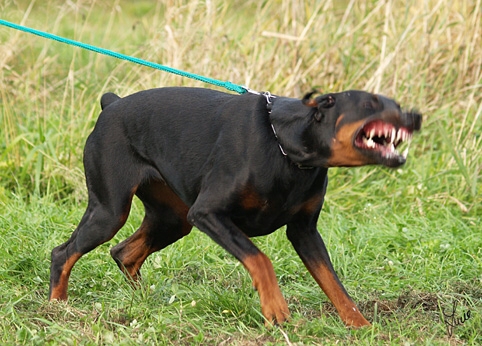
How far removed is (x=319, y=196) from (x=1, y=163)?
3044 millimetres

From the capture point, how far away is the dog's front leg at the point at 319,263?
3.88 meters

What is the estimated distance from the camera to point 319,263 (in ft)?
13.1

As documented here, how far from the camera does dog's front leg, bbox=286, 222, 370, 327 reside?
3877 mm

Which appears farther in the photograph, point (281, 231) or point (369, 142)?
point (281, 231)

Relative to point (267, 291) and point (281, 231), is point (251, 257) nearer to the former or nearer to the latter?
point (267, 291)

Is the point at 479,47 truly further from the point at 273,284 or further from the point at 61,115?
the point at 273,284

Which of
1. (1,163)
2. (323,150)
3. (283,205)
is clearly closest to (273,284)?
(283,205)

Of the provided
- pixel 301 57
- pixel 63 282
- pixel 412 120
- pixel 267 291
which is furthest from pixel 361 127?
pixel 301 57

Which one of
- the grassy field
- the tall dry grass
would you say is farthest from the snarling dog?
the tall dry grass

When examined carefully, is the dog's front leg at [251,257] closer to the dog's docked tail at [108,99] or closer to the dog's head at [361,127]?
the dog's head at [361,127]

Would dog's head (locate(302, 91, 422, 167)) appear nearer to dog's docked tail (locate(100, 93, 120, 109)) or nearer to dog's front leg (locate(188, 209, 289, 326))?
dog's front leg (locate(188, 209, 289, 326))

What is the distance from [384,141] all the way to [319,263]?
2.53 ft

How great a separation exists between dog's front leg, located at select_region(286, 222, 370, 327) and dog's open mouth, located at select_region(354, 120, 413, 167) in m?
0.68

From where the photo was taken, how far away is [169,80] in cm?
663
